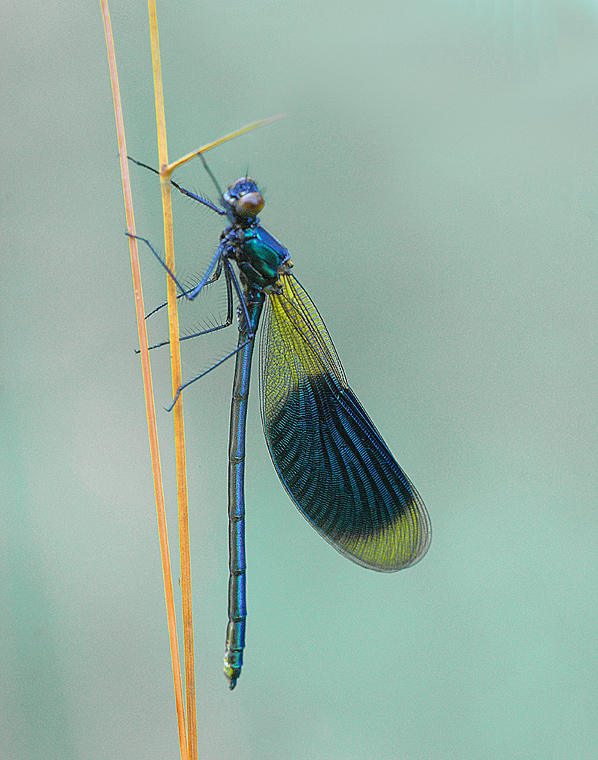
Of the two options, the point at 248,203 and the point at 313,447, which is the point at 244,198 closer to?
the point at 248,203

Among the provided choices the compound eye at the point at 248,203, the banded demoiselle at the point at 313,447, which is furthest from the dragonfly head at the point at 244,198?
the banded demoiselle at the point at 313,447

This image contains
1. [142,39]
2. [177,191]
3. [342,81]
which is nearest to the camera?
[177,191]

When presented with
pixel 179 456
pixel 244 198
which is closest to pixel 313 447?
pixel 179 456

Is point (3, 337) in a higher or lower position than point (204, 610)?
higher

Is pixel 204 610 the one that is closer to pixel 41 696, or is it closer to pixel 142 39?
pixel 41 696

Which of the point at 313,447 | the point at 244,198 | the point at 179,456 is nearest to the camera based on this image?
the point at 179,456

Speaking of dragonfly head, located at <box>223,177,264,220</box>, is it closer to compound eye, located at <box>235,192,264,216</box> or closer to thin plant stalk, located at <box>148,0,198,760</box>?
compound eye, located at <box>235,192,264,216</box>

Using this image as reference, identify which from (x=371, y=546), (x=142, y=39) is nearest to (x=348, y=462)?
(x=371, y=546)

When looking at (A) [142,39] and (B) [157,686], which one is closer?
(A) [142,39]
